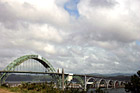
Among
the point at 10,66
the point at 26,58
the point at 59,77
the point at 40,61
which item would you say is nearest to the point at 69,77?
the point at 59,77

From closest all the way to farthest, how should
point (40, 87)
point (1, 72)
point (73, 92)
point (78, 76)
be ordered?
point (73, 92)
point (40, 87)
point (1, 72)
point (78, 76)

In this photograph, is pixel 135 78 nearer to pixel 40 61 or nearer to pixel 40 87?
pixel 40 87

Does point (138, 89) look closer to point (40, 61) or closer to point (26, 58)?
point (26, 58)

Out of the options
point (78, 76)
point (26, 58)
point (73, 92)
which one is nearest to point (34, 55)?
point (26, 58)

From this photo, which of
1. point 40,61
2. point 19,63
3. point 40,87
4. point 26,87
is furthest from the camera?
point 40,61

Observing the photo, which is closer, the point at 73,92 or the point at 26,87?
the point at 73,92

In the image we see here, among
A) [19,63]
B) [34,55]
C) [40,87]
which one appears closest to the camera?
[40,87]

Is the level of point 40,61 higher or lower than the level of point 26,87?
higher

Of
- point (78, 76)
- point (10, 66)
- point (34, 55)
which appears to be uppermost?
point (34, 55)

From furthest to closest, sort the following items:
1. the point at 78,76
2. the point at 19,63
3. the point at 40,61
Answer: the point at 78,76, the point at 40,61, the point at 19,63
